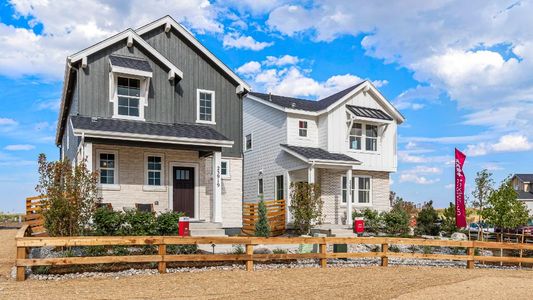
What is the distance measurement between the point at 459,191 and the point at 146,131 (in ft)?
47.0

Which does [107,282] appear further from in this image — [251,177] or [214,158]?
[251,177]

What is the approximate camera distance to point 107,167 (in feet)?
65.8

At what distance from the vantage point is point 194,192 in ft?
71.5

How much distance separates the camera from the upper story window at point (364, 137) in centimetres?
2905

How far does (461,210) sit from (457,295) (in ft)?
43.7

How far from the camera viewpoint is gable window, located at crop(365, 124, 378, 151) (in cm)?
2954

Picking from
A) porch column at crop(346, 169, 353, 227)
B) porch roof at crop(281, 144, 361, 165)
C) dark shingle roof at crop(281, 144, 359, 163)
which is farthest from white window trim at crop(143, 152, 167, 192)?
porch column at crop(346, 169, 353, 227)

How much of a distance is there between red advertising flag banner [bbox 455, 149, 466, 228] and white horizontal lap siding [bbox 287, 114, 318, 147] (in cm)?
780

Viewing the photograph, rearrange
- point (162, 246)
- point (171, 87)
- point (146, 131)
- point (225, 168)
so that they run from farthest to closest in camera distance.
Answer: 1. point (225, 168)
2. point (171, 87)
3. point (146, 131)
4. point (162, 246)

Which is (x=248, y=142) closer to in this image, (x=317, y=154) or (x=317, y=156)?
(x=317, y=154)

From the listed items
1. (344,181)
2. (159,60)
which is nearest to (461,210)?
(344,181)

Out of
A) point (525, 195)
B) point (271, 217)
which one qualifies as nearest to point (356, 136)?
point (271, 217)

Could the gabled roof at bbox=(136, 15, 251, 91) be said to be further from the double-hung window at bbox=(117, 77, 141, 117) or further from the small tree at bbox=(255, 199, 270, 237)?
the small tree at bbox=(255, 199, 270, 237)

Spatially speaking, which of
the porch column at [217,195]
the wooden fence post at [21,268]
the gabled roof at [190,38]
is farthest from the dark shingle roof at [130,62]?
the wooden fence post at [21,268]
